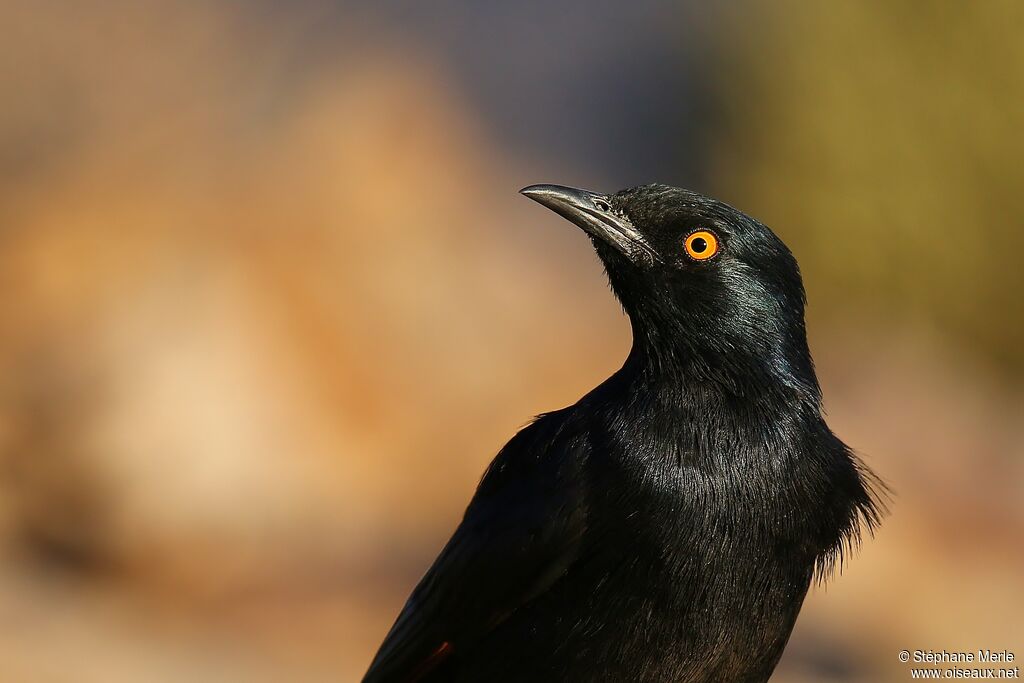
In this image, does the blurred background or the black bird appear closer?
the black bird

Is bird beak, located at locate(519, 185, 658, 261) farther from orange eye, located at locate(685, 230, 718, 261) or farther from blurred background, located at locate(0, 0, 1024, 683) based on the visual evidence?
blurred background, located at locate(0, 0, 1024, 683)

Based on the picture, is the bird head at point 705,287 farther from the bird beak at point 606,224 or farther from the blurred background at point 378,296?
the blurred background at point 378,296

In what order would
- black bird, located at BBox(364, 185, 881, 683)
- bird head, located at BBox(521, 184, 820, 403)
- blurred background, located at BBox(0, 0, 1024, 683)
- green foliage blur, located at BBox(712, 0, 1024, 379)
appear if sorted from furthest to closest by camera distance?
green foliage blur, located at BBox(712, 0, 1024, 379) < blurred background, located at BBox(0, 0, 1024, 683) < bird head, located at BBox(521, 184, 820, 403) < black bird, located at BBox(364, 185, 881, 683)

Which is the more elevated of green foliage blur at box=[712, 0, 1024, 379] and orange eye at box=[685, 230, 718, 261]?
green foliage blur at box=[712, 0, 1024, 379]

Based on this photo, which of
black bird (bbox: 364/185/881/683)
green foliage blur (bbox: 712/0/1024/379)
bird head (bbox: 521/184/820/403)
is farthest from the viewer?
green foliage blur (bbox: 712/0/1024/379)

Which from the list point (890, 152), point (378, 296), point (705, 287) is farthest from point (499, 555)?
point (890, 152)

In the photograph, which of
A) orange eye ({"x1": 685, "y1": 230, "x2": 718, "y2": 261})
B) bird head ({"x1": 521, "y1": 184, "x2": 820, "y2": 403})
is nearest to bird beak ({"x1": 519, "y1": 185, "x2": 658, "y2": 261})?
bird head ({"x1": 521, "y1": 184, "x2": 820, "y2": 403})

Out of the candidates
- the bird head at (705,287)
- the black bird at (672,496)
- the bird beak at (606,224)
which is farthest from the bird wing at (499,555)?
the bird beak at (606,224)

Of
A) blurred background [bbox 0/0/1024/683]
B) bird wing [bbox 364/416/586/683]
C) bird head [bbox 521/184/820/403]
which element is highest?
blurred background [bbox 0/0/1024/683]

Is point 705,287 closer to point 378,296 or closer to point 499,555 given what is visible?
point 499,555
